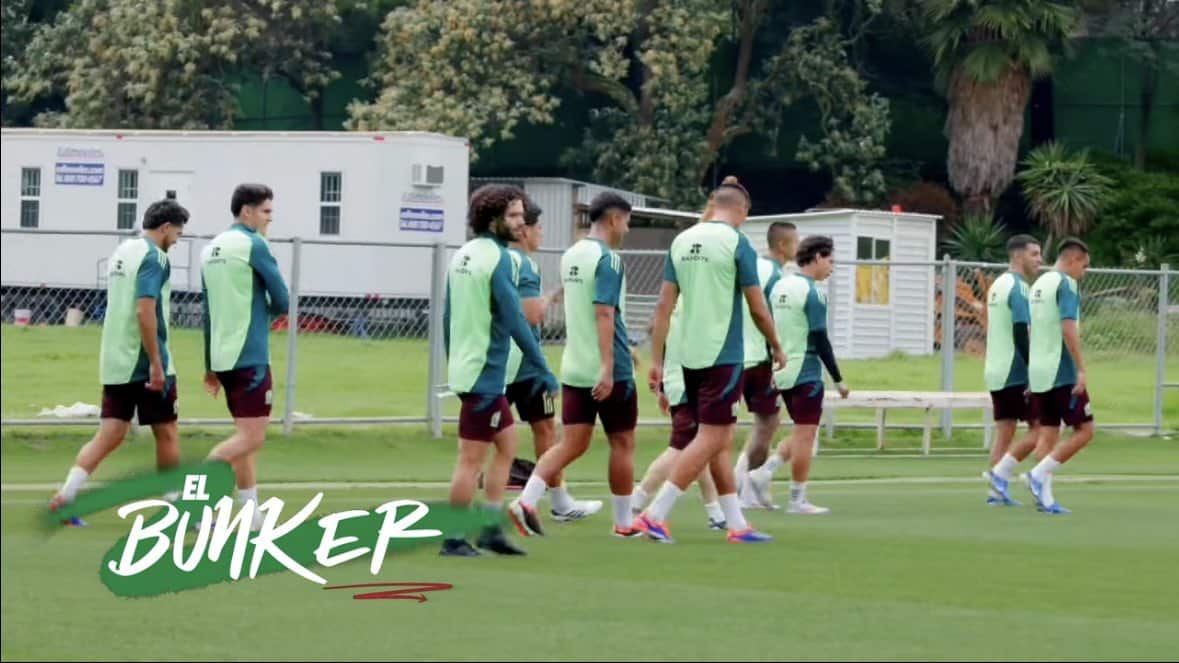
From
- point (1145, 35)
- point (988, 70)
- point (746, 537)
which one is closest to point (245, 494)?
point (746, 537)

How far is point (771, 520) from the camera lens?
15.7 meters

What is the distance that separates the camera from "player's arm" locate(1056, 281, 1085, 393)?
17.0 meters

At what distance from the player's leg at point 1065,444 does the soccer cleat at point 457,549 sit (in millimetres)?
6149

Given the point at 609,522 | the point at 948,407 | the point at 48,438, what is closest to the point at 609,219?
the point at 609,522

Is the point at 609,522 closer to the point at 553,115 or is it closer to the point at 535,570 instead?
the point at 535,570

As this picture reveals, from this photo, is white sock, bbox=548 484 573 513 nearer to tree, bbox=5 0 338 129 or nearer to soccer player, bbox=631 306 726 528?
soccer player, bbox=631 306 726 528

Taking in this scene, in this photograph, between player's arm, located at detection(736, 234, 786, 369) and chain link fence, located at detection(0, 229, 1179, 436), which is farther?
chain link fence, located at detection(0, 229, 1179, 436)

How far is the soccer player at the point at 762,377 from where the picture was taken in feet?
51.1

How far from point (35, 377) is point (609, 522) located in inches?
473

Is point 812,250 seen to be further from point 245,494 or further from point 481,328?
point 245,494

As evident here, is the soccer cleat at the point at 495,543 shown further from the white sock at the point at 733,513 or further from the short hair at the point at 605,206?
the short hair at the point at 605,206

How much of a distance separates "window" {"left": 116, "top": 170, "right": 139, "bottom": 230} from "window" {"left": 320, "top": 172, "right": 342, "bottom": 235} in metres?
2.97

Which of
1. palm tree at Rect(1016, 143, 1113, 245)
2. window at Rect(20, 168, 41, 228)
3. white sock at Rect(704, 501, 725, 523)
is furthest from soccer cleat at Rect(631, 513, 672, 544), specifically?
palm tree at Rect(1016, 143, 1113, 245)

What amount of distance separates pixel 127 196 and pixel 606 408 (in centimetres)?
2566
